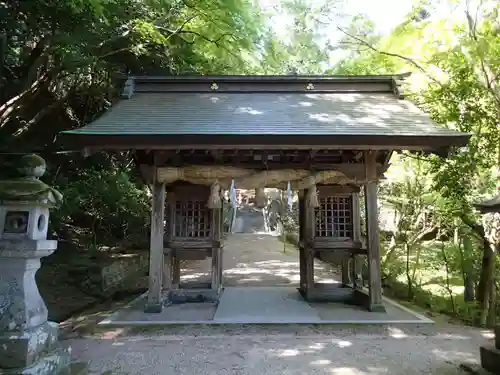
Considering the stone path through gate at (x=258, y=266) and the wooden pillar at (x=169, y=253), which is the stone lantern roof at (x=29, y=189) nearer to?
the wooden pillar at (x=169, y=253)

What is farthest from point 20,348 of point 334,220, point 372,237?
point 334,220

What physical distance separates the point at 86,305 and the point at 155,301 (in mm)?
2232

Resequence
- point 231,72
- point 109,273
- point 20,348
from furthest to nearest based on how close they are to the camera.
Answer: point 231,72 → point 109,273 → point 20,348

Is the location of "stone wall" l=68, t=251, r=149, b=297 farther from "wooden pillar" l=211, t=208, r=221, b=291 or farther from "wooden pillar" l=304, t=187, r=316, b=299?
"wooden pillar" l=304, t=187, r=316, b=299

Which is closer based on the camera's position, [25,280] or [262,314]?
[25,280]

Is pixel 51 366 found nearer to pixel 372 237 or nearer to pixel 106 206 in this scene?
pixel 372 237

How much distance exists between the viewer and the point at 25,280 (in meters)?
3.08

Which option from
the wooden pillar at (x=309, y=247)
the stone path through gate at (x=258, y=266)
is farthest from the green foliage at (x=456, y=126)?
the stone path through gate at (x=258, y=266)

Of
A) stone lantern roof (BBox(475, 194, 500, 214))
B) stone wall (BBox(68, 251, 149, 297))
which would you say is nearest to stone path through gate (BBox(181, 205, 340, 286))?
stone wall (BBox(68, 251, 149, 297))

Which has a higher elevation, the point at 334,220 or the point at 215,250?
the point at 334,220

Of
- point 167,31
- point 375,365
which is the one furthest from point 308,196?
point 167,31

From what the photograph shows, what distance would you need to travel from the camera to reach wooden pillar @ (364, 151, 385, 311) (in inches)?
233

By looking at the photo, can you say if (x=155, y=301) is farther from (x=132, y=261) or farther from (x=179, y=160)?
(x=132, y=261)

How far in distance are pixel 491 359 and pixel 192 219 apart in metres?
5.16
